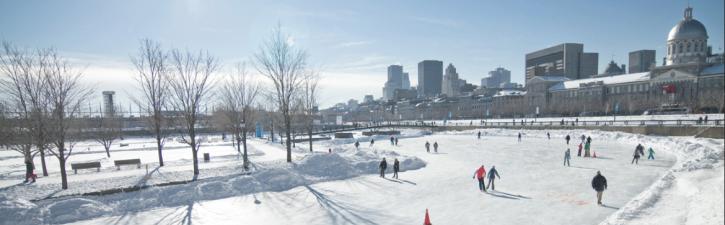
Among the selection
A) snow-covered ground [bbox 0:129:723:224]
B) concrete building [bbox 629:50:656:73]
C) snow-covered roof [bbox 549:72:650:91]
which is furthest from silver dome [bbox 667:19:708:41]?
concrete building [bbox 629:50:656:73]

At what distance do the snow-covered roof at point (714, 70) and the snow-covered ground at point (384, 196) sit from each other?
6668 centimetres

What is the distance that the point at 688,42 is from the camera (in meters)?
71.4

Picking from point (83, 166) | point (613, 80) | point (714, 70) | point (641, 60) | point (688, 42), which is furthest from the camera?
point (641, 60)

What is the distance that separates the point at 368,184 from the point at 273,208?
215 inches

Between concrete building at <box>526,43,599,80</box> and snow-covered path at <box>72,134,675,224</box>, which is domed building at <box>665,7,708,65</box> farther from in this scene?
concrete building at <box>526,43,599,80</box>

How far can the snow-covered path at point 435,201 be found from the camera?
36.1ft

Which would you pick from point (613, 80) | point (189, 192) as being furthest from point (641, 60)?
point (189, 192)

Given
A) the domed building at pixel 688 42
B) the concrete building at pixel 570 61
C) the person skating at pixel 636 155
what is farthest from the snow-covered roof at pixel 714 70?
the concrete building at pixel 570 61

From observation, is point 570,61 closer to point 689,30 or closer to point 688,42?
point 688,42

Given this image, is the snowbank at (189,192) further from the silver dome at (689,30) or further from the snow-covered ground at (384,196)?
the silver dome at (689,30)

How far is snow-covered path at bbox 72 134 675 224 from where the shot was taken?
11.0 meters

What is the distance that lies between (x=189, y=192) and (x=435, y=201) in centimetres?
1076

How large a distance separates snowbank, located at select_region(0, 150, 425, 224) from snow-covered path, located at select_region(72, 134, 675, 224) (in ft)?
2.40

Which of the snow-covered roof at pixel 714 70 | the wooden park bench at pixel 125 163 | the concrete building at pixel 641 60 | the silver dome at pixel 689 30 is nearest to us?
the wooden park bench at pixel 125 163
